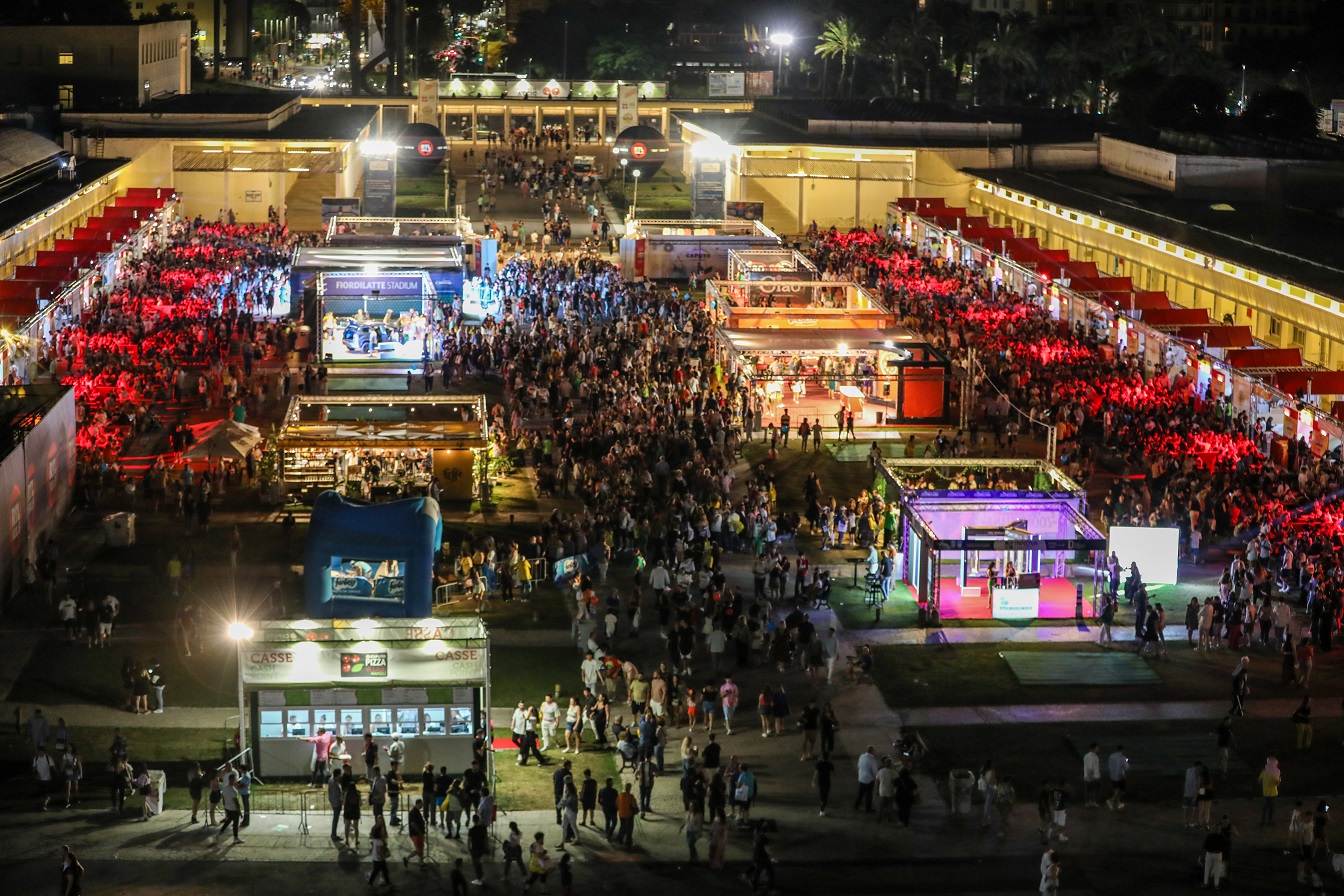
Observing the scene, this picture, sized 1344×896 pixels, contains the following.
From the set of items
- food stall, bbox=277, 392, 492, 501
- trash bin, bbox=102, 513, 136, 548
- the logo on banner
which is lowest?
trash bin, bbox=102, 513, 136, 548

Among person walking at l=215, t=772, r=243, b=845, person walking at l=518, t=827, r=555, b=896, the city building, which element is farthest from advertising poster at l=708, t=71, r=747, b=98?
person walking at l=518, t=827, r=555, b=896

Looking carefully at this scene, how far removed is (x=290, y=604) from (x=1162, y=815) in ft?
50.3

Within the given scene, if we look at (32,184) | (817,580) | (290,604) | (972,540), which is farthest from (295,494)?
(32,184)

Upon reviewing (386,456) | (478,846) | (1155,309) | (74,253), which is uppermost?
(74,253)

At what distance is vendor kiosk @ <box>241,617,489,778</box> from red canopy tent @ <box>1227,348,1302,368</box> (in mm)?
24062

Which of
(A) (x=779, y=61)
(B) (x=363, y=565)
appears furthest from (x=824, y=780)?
(A) (x=779, y=61)

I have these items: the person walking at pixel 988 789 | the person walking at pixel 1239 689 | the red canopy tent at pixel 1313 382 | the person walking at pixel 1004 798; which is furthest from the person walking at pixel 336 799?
the red canopy tent at pixel 1313 382

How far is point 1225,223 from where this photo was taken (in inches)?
2395

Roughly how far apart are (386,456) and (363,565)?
31.4ft

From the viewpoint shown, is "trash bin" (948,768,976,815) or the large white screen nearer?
"trash bin" (948,768,976,815)

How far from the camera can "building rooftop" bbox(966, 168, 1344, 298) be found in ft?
169

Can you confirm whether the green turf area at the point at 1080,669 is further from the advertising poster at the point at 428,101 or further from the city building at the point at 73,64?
the advertising poster at the point at 428,101

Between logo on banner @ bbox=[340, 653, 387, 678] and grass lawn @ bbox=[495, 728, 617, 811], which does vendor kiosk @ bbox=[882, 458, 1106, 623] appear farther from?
logo on banner @ bbox=[340, 653, 387, 678]

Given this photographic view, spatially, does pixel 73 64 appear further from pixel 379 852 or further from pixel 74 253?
pixel 379 852
